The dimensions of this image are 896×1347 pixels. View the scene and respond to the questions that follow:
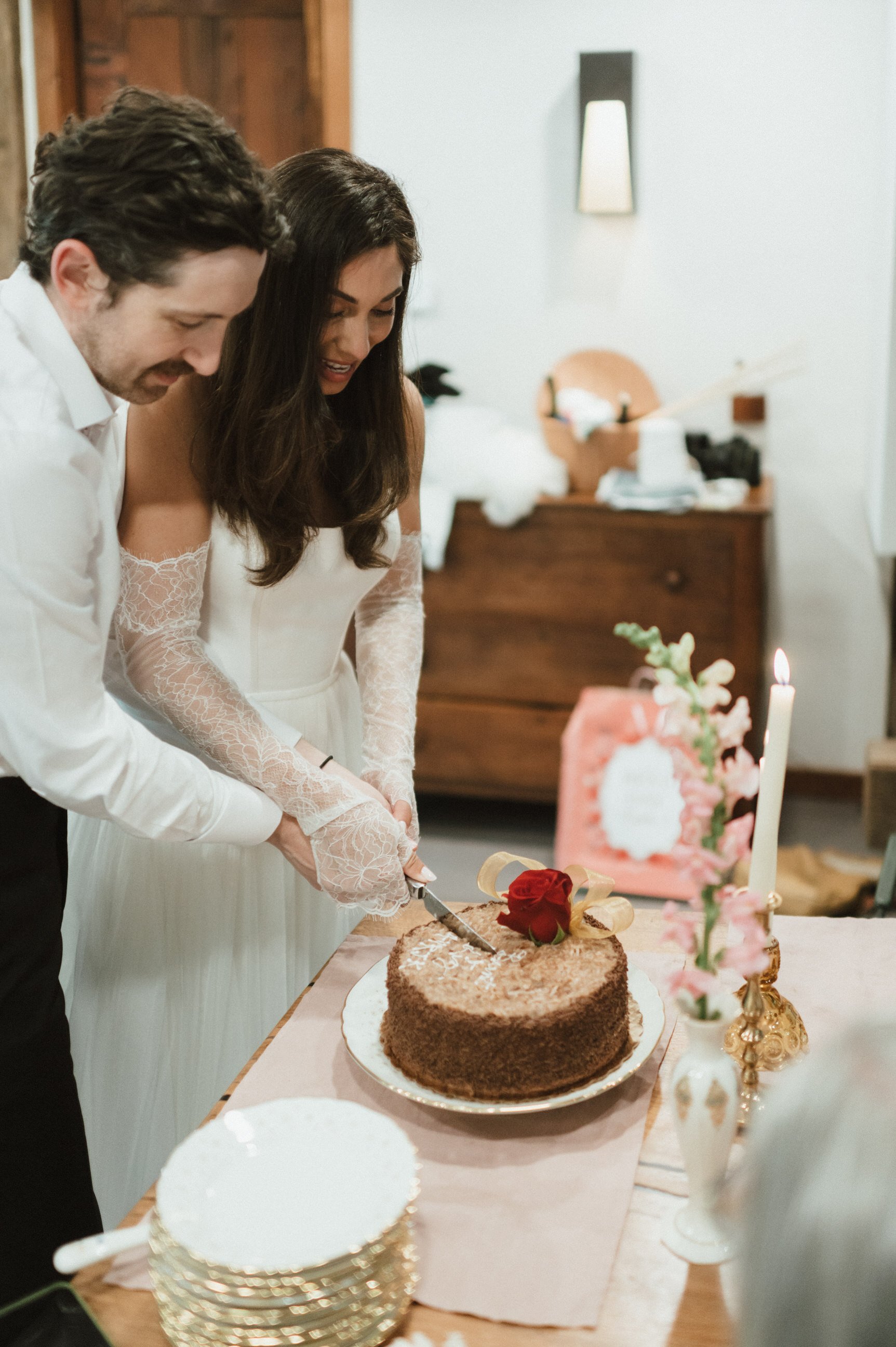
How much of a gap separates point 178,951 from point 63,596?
604 millimetres

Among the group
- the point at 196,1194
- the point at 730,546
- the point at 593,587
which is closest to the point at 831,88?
→ the point at 730,546

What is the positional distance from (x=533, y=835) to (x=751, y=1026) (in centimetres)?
258

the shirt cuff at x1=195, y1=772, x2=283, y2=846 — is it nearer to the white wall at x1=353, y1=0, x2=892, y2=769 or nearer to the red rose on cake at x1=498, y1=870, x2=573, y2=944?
the red rose on cake at x1=498, y1=870, x2=573, y2=944

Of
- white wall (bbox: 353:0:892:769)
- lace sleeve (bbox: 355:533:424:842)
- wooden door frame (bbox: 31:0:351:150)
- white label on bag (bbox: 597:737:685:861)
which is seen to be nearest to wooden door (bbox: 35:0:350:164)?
wooden door frame (bbox: 31:0:351:150)

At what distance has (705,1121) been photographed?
33.1 inches

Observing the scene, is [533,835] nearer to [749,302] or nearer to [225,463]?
[749,302]

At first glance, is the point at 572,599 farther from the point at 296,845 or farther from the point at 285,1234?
the point at 285,1234

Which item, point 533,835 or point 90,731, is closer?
point 90,731

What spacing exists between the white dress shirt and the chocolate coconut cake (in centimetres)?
29

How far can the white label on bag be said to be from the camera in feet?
10.3

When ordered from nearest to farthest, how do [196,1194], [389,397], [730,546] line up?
[196,1194] → [389,397] → [730,546]

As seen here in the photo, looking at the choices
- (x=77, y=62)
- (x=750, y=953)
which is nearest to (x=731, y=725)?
(x=750, y=953)

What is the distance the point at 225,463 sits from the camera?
1340 mm

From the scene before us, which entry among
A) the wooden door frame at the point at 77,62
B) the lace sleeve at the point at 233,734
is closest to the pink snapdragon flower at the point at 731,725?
the lace sleeve at the point at 233,734
